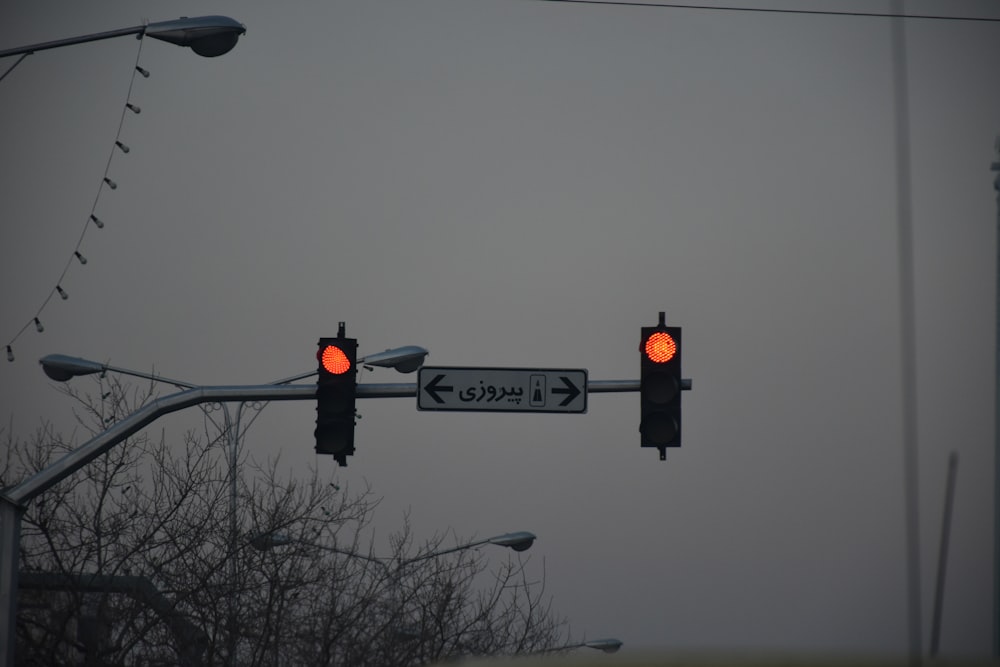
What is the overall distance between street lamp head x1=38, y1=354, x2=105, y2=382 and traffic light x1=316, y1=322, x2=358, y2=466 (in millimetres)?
6439

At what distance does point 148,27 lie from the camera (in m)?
11.4

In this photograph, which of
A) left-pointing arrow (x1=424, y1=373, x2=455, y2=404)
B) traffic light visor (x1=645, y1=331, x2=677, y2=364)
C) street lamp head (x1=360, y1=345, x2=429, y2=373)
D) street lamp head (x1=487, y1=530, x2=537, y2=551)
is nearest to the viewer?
traffic light visor (x1=645, y1=331, x2=677, y2=364)

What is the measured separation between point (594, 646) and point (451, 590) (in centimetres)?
857

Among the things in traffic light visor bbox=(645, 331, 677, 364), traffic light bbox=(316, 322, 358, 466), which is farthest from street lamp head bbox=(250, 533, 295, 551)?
traffic light visor bbox=(645, 331, 677, 364)

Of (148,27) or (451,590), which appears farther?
(451,590)

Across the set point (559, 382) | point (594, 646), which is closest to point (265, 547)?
point (559, 382)

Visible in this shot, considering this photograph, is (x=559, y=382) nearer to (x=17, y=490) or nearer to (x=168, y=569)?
(x=17, y=490)

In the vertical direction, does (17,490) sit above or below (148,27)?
below

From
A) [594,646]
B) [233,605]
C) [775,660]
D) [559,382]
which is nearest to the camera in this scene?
[775,660]

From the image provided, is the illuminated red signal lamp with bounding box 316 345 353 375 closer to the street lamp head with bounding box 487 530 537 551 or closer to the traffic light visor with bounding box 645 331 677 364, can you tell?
the traffic light visor with bounding box 645 331 677 364

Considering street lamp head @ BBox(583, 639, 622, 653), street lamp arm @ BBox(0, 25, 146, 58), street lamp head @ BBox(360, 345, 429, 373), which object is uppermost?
street lamp arm @ BBox(0, 25, 146, 58)

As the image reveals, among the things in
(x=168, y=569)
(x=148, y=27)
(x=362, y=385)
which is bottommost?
(x=168, y=569)

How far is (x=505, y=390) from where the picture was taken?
42.0 ft

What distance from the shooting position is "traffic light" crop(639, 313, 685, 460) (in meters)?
12.2
